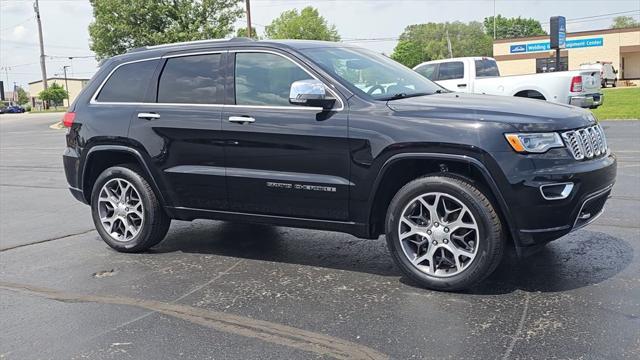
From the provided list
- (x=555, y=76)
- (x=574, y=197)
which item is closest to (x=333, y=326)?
(x=574, y=197)

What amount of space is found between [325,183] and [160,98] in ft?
6.12

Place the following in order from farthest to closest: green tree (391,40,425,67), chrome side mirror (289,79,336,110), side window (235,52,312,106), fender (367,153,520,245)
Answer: green tree (391,40,425,67) < side window (235,52,312,106) < chrome side mirror (289,79,336,110) < fender (367,153,520,245)

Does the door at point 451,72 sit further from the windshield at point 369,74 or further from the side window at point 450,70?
the windshield at point 369,74

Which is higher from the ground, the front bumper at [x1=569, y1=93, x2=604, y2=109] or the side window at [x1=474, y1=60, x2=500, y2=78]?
the side window at [x1=474, y1=60, x2=500, y2=78]

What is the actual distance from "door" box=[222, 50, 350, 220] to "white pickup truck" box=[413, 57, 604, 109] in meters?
9.90

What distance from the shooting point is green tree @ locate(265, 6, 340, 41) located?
7194 centimetres

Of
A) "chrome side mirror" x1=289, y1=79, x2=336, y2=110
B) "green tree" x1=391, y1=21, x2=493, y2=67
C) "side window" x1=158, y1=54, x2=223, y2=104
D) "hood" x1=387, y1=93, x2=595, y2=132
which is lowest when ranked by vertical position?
"hood" x1=387, y1=93, x2=595, y2=132

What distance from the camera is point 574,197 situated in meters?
4.09

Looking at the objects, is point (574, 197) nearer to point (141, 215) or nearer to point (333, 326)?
point (333, 326)

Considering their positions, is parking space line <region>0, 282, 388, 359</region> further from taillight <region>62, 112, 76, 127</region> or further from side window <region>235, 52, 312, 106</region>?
taillight <region>62, 112, 76, 127</region>

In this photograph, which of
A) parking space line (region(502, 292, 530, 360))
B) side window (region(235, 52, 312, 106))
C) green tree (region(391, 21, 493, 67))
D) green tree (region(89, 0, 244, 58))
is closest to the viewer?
parking space line (region(502, 292, 530, 360))

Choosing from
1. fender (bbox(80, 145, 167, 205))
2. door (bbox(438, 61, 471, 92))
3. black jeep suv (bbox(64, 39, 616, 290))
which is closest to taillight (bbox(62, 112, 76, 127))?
black jeep suv (bbox(64, 39, 616, 290))

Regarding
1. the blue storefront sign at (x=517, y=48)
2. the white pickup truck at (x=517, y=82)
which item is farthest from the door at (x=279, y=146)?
the blue storefront sign at (x=517, y=48)

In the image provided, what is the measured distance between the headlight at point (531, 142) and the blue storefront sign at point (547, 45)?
61953 millimetres
